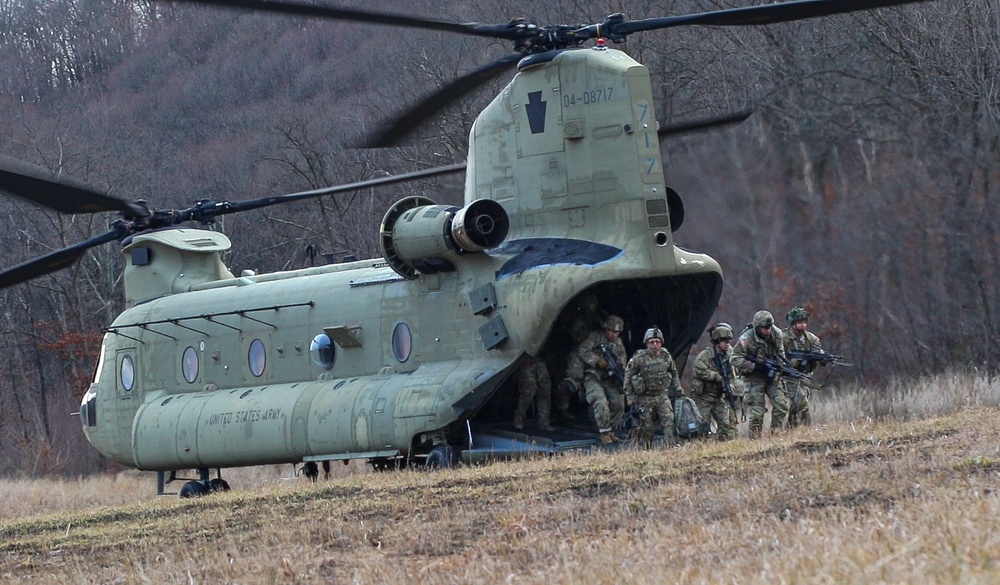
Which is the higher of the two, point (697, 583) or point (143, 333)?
point (143, 333)

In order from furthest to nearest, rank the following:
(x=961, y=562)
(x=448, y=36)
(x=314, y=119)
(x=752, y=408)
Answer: (x=314, y=119) → (x=448, y=36) → (x=752, y=408) → (x=961, y=562)

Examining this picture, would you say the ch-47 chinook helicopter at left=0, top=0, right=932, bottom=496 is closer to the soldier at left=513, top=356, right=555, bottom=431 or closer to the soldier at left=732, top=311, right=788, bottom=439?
the soldier at left=513, top=356, right=555, bottom=431

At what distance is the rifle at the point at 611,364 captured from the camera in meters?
15.2

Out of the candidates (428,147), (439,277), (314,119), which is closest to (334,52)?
(314,119)

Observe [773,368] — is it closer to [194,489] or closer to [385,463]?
[385,463]

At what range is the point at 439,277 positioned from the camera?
1605 cm

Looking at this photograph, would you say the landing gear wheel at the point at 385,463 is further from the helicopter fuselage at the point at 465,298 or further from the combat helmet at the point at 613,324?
the combat helmet at the point at 613,324

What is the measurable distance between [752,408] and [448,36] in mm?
24343

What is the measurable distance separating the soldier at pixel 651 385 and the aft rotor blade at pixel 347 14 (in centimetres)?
374

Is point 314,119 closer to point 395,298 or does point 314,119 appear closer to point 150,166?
point 150,166

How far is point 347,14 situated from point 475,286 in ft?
15.4

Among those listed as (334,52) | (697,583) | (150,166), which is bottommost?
(697,583)

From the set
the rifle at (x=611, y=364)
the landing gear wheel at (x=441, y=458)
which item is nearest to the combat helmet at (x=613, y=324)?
the rifle at (x=611, y=364)

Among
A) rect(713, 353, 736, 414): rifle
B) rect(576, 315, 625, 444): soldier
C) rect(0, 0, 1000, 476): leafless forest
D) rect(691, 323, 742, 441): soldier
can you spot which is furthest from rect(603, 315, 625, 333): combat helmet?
rect(0, 0, 1000, 476): leafless forest
